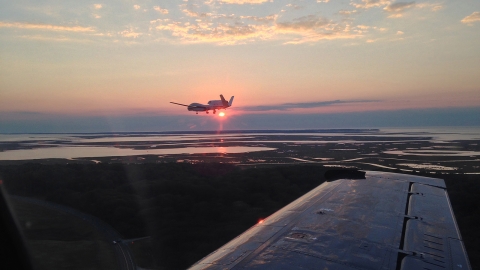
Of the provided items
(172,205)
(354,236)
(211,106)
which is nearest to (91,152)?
(211,106)

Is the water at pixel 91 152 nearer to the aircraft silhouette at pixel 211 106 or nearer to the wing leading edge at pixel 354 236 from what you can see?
the aircraft silhouette at pixel 211 106

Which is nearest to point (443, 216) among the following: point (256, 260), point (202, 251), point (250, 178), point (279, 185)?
point (256, 260)

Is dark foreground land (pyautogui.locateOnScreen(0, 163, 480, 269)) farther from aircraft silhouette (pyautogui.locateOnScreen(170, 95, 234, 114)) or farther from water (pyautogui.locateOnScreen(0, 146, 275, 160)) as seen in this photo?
water (pyautogui.locateOnScreen(0, 146, 275, 160))

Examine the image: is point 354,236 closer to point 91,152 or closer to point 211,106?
point 211,106

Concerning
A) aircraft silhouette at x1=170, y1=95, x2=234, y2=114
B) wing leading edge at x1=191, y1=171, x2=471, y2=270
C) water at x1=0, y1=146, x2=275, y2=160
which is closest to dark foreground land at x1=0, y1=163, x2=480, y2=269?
wing leading edge at x1=191, y1=171, x2=471, y2=270

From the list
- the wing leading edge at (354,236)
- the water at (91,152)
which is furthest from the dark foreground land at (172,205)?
the water at (91,152)
